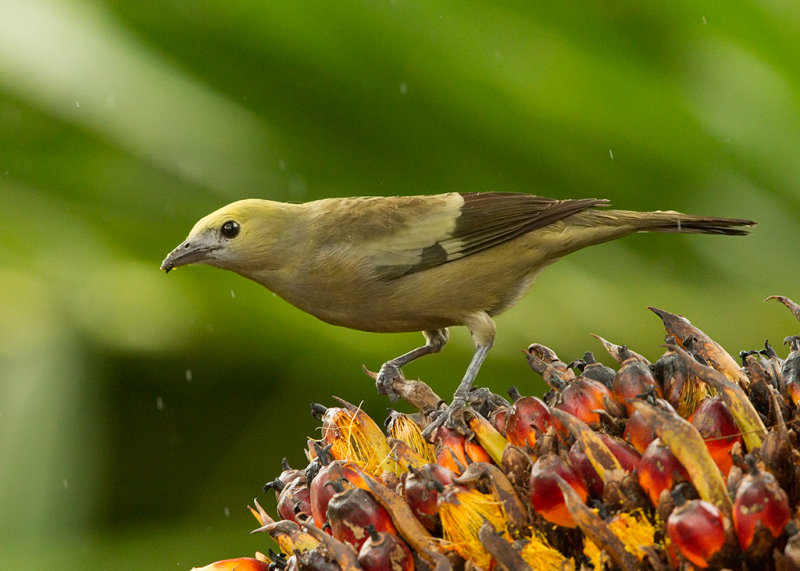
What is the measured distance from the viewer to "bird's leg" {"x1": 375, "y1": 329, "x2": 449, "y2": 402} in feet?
4.77

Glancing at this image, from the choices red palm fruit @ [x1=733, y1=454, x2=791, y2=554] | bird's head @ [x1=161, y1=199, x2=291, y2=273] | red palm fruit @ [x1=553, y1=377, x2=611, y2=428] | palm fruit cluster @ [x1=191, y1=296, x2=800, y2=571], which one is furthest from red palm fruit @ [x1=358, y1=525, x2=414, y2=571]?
bird's head @ [x1=161, y1=199, x2=291, y2=273]

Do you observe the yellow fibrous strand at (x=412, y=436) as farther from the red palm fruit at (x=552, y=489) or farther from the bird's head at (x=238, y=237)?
the bird's head at (x=238, y=237)

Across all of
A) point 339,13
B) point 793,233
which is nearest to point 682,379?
point 793,233

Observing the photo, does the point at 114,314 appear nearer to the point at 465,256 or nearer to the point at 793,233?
the point at 465,256

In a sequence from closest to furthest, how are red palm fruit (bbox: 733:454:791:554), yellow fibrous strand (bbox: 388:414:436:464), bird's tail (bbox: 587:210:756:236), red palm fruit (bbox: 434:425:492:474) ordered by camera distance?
red palm fruit (bbox: 733:454:791:554), red palm fruit (bbox: 434:425:492:474), yellow fibrous strand (bbox: 388:414:436:464), bird's tail (bbox: 587:210:756:236)

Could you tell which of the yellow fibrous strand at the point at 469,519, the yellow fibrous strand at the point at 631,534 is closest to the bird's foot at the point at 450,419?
Result: the yellow fibrous strand at the point at 469,519

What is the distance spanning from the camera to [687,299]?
1.79 metres

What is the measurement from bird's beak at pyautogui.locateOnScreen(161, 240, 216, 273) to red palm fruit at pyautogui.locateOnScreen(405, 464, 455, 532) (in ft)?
2.58

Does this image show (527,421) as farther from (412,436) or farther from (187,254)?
(187,254)

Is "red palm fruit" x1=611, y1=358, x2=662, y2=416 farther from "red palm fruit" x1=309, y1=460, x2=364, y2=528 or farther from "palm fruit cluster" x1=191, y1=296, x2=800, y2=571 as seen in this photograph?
"red palm fruit" x1=309, y1=460, x2=364, y2=528

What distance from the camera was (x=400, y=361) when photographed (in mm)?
1678

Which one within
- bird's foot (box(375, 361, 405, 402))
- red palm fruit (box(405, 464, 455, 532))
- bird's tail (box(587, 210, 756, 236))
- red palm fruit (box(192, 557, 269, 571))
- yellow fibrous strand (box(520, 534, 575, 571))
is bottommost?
red palm fruit (box(192, 557, 269, 571))

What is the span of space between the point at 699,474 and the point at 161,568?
128 centimetres

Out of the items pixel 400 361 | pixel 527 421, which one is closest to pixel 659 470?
pixel 527 421
